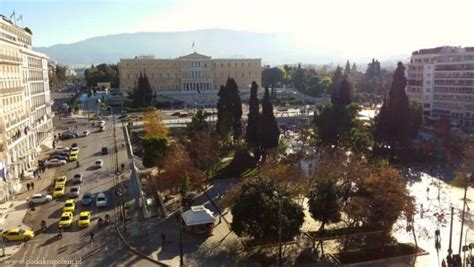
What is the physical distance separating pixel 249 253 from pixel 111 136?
3362 centimetres

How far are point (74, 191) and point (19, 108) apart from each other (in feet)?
38.6

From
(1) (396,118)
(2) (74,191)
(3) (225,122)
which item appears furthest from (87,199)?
(1) (396,118)

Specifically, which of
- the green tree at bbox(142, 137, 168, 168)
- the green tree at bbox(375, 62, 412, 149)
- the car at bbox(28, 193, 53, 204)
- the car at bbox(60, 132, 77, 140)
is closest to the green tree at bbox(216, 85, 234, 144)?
the green tree at bbox(142, 137, 168, 168)

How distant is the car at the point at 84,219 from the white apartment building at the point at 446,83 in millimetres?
49294

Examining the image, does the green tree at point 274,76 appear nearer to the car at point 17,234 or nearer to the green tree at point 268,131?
the green tree at point 268,131

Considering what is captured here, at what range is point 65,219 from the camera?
84.6 feet

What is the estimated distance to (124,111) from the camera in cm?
7325

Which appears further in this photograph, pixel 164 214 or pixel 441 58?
pixel 441 58

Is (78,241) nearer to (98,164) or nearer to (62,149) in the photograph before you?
(98,164)

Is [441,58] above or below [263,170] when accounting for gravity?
above

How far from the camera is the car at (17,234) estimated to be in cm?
2364

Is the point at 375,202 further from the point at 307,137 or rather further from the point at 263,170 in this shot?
the point at 307,137

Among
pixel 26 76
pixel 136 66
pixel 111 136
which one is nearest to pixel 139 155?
pixel 111 136

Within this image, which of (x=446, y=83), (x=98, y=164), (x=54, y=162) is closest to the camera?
(x=98, y=164)
